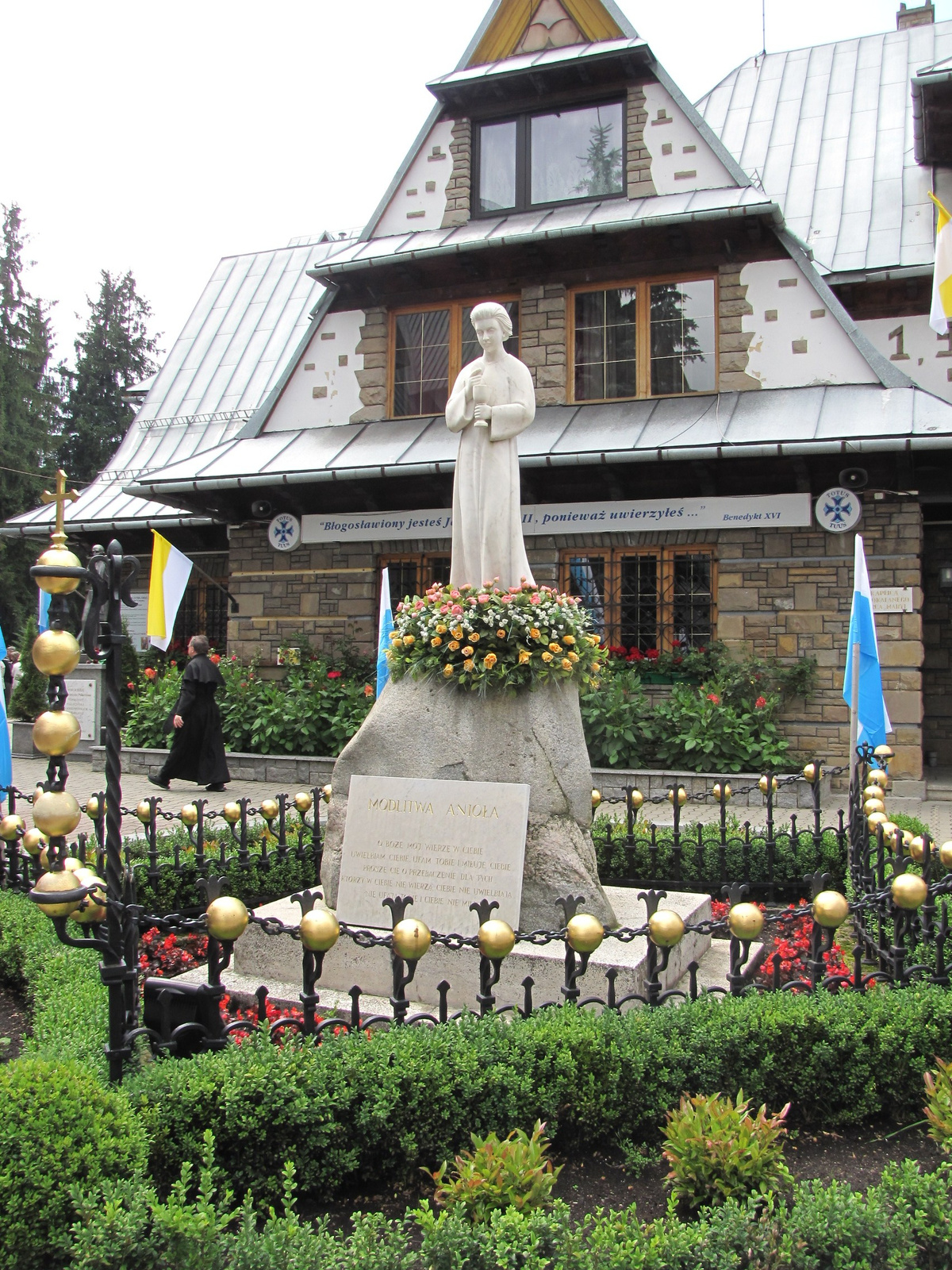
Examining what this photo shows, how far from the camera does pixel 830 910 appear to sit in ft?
11.2

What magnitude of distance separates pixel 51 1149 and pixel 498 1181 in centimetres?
113

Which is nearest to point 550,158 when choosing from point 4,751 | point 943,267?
point 943,267

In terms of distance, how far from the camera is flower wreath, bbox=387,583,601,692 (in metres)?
4.78

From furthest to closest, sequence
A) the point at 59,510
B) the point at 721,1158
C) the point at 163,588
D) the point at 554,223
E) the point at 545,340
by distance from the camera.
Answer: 1. the point at 545,340
2. the point at 554,223
3. the point at 163,588
4. the point at 59,510
5. the point at 721,1158

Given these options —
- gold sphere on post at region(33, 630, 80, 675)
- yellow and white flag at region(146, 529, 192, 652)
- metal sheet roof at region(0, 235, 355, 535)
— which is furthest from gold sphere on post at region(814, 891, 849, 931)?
metal sheet roof at region(0, 235, 355, 535)

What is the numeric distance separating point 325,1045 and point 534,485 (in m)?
9.35

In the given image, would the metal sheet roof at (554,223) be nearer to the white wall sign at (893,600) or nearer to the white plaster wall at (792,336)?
the white plaster wall at (792,336)

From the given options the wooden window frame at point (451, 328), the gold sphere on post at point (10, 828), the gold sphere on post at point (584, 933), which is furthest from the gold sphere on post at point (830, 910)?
the wooden window frame at point (451, 328)

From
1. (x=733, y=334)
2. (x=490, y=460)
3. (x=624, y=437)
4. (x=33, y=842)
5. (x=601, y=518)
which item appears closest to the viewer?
(x=33, y=842)

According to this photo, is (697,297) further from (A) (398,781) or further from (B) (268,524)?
(A) (398,781)

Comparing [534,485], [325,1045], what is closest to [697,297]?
[534,485]

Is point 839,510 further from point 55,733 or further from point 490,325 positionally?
point 55,733

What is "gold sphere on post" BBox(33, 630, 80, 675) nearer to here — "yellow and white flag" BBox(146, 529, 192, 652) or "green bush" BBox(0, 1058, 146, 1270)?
"green bush" BBox(0, 1058, 146, 1270)

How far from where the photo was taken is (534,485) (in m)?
11.9
